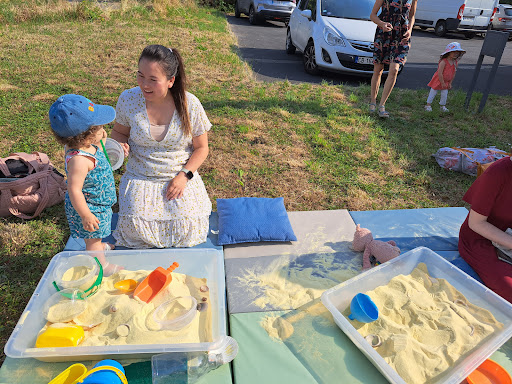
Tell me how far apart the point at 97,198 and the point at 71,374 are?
0.94 meters

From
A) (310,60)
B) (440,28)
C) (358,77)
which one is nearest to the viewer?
(310,60)

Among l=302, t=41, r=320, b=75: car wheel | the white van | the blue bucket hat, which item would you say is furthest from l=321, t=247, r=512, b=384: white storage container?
the white van

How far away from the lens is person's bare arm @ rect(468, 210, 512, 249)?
2150mm

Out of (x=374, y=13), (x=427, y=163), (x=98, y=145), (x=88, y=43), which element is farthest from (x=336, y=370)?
(x=88, y=43)

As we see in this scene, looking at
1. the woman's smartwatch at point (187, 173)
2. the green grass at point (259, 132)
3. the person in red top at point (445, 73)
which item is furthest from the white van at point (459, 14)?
the woman's smartwatch at point (187, 173)

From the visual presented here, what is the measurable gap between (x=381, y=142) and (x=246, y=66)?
12.1ft

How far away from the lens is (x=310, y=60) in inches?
268

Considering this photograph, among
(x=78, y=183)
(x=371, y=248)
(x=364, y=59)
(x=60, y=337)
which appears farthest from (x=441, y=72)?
(x=60, y=337)

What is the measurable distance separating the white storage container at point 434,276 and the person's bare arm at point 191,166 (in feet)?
3.71

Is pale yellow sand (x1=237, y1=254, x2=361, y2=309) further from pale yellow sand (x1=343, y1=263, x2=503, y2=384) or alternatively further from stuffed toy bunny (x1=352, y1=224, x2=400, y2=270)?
pale yellow sand (x1=343, y1=263, x2=503, y2=384)

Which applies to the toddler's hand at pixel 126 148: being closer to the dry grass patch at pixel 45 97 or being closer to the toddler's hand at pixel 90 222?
the toddler's hand at pixel 90 222

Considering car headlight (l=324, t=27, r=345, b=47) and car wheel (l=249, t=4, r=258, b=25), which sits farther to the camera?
car wheel (l=249, t=4, r=258, b=25)

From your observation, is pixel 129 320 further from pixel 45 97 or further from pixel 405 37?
pixel 405 37

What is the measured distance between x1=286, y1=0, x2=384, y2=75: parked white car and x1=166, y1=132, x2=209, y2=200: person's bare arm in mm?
4570
